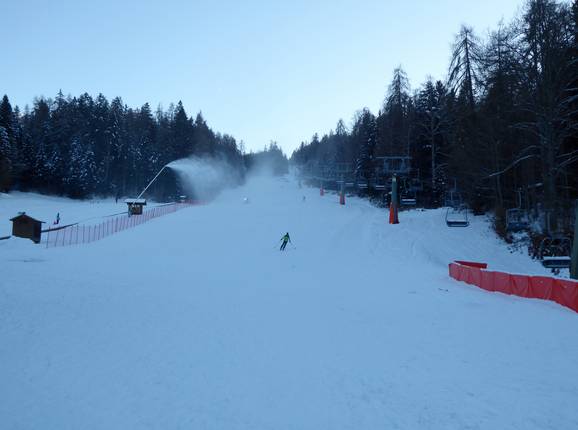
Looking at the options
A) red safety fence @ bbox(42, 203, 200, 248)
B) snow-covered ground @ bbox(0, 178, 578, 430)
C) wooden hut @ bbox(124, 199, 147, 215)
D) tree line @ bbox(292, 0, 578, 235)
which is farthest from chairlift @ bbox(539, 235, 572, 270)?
wooden hut @ bbox(124, 199, 147, 215)

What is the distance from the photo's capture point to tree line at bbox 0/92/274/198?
64438 millimetres

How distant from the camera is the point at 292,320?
476 inches

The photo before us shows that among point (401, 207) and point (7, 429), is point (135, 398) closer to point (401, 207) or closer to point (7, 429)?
point (7, 429)

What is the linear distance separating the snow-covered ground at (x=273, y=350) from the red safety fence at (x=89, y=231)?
8.30m

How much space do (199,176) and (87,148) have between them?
18.9 metres

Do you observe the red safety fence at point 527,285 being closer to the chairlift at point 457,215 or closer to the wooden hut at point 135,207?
the chairlift at point 457,215

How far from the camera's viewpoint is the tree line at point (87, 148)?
64438 millimetres

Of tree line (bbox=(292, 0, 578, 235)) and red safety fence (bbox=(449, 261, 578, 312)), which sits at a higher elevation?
tree line (bbox=(292, 0, 578, 235))

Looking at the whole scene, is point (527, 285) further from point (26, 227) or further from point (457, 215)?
point (26, 227)

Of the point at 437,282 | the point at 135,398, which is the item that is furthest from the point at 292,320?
the point at 437,282

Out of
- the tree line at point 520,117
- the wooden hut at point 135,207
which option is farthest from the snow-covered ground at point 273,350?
the wooden hut at point 135,207

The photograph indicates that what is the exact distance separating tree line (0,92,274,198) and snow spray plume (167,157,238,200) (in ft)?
6.61

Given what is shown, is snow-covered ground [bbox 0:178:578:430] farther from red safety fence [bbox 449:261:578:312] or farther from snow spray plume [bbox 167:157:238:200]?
snow spray plume [bbox 167:157:238:200]

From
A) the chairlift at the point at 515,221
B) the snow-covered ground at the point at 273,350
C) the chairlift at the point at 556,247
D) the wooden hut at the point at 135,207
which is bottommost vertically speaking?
the snow-covered ground at the point at 273,350
